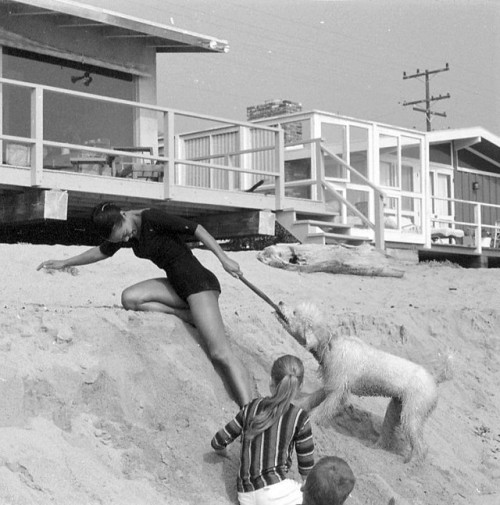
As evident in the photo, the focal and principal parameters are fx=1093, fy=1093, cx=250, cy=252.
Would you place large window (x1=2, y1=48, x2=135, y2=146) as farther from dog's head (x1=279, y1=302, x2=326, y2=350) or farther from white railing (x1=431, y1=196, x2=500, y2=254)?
dog's head (x1=279, y1=302, x2=326, y2=350)

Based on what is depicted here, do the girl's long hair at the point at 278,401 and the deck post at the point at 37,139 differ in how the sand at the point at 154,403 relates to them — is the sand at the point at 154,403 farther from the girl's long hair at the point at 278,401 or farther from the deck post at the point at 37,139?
the deck post at the point at 37,139

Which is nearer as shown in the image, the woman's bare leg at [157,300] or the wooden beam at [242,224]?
the woman's bare leg at [157,300]

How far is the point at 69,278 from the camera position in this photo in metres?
11.4

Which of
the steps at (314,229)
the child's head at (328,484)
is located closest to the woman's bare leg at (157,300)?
the child's head at (328,484)

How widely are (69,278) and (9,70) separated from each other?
23.9 feet

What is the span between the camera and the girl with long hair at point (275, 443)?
270 inches

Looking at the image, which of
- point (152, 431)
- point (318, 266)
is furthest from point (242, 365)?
point (318, 266)

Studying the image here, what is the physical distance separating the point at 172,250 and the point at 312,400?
1.65 m

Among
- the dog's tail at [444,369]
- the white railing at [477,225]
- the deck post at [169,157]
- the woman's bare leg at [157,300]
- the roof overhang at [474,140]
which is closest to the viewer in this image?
the woman's bare leg at [157,300]

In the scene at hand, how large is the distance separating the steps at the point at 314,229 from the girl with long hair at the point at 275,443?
10324 mm

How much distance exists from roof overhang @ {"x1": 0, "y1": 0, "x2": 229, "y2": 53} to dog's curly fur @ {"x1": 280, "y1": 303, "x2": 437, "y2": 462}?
1007cm

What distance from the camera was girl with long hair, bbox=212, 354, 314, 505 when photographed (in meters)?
6.86

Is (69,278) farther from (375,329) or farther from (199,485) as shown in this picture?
(199,485)

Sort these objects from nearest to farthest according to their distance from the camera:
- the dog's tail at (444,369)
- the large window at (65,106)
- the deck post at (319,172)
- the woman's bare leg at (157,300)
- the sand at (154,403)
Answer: the sand at (154,403) → the woman's bare leg at (157,300) → the dog's tail at (444,369) → the large window at (65,106) → the deck post at (319,172)
